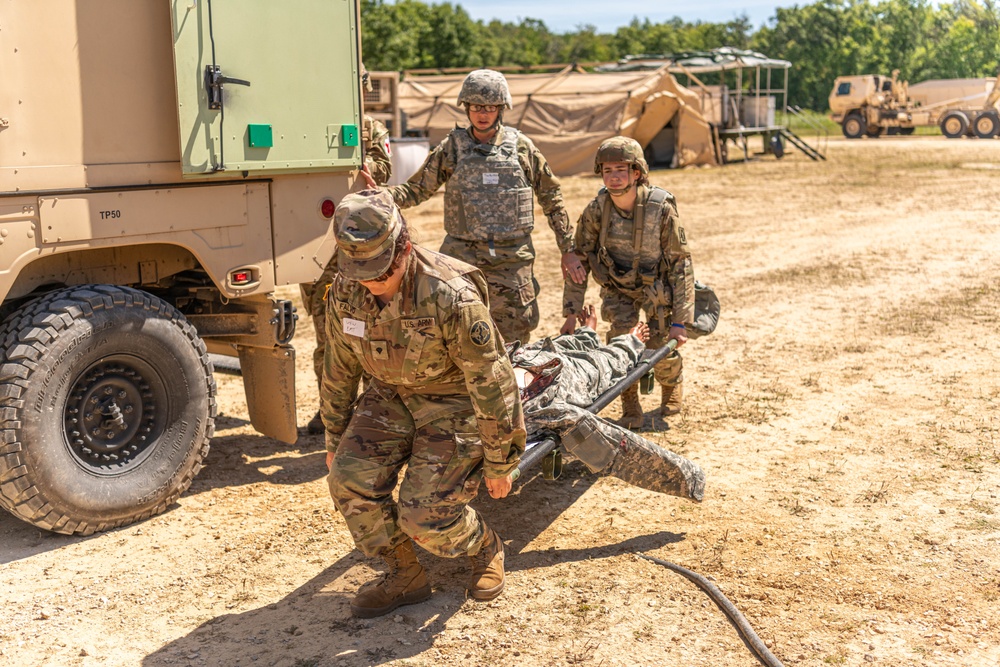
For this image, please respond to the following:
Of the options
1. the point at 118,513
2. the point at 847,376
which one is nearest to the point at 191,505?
the point at 118,513

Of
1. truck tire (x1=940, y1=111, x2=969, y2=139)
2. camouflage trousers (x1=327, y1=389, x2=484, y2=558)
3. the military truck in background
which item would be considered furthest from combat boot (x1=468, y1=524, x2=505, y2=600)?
the military truck in background

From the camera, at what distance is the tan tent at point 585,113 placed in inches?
869

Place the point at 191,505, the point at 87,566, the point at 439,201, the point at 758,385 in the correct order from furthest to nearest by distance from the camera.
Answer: the point at 439,201 → the point at 758,385 → the point at 191,505 → the point at 87,566

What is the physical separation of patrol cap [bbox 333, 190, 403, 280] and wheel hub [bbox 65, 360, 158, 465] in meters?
1.79

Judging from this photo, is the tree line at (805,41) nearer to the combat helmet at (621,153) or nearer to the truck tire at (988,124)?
the truck tire at (988,124)

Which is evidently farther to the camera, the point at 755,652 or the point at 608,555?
the point at 608,555

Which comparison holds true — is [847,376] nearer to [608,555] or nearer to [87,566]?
[608,555]

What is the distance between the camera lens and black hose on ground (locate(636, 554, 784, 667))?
3.67m

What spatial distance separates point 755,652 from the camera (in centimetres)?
373

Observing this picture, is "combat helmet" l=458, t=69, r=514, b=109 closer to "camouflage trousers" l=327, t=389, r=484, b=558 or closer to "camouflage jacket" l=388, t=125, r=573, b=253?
"camouflage jacket" l=388, t=125, r=573, b=253

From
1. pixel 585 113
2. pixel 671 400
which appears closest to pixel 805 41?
pixel 585 113

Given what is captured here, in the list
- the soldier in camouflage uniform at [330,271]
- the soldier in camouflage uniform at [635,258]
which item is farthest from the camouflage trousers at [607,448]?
the soldier in camouflage uniform at [330,271]

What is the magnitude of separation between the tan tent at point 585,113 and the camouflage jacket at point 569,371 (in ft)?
53.5

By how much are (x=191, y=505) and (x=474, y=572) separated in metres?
1.79
